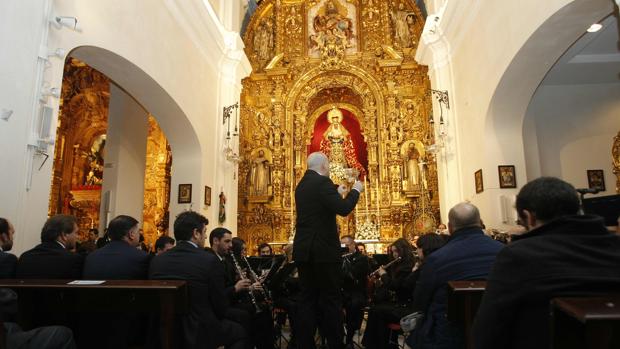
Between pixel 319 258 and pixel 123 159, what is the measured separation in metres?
7.95

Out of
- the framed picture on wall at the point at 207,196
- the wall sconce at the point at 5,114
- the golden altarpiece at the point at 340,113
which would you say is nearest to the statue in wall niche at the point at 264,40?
the golden altarpiece at the point at 340,113

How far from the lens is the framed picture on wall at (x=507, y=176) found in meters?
7.82

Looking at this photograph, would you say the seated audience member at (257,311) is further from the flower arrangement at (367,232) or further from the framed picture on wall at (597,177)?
the framed picture on wall at (597,177)

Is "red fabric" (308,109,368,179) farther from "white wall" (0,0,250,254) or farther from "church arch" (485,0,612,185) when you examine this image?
"church arch" (485,0,612,185)

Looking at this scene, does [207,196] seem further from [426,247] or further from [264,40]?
[426,247]

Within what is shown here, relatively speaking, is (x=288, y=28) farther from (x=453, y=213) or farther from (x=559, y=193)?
(x=559, y=193)

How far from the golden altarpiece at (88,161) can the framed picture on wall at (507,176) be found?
980 cm

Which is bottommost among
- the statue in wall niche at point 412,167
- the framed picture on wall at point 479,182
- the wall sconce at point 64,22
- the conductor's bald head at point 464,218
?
the conductor's bald head at point 464,218

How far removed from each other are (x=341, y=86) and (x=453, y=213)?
438 inches

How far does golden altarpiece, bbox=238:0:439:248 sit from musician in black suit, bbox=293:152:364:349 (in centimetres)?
827

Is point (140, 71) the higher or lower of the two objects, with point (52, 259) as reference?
higher

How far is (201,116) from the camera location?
32.2ft

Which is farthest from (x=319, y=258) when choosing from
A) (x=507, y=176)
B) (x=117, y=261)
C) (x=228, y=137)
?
(x=228, y=137)

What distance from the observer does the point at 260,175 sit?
42.3ft
